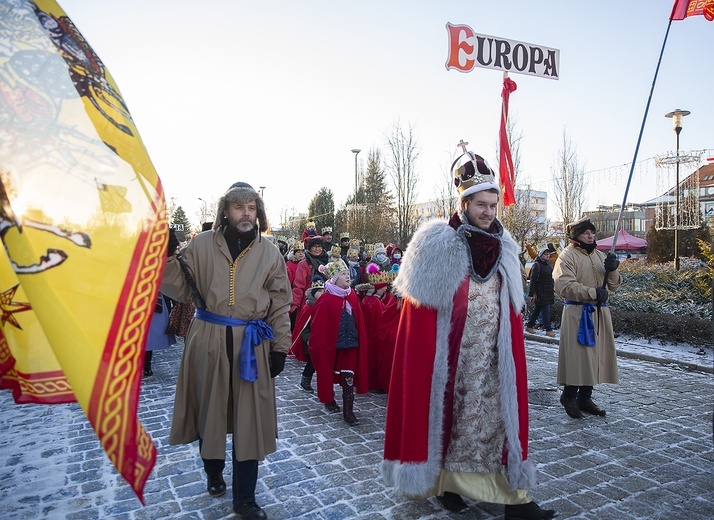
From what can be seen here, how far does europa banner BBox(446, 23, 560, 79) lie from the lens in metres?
7.17

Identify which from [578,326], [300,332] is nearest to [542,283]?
[578,326]

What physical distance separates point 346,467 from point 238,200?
2.34 meters

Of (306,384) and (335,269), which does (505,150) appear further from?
(306,384)

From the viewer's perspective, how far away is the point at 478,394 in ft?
11.0

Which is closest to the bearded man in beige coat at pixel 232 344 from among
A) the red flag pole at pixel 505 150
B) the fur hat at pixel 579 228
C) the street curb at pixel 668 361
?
the fur hat at pixel 579 228

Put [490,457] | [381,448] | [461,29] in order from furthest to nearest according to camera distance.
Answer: [461,29] → [381,448] → [490,457]

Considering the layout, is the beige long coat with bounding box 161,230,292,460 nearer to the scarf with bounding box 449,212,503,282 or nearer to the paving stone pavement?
the paving stone pavement

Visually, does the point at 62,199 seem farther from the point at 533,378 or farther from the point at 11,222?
the point at 533,378

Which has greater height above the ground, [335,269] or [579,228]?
[579,228]

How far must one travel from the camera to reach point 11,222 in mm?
1378

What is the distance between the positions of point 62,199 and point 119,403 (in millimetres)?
617

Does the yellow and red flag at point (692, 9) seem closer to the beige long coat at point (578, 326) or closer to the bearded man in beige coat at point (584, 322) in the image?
the bearded man in beige coat at point (584, 322)

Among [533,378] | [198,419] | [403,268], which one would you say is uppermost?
[403,268]

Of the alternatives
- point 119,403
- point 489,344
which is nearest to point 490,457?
point 489,344
